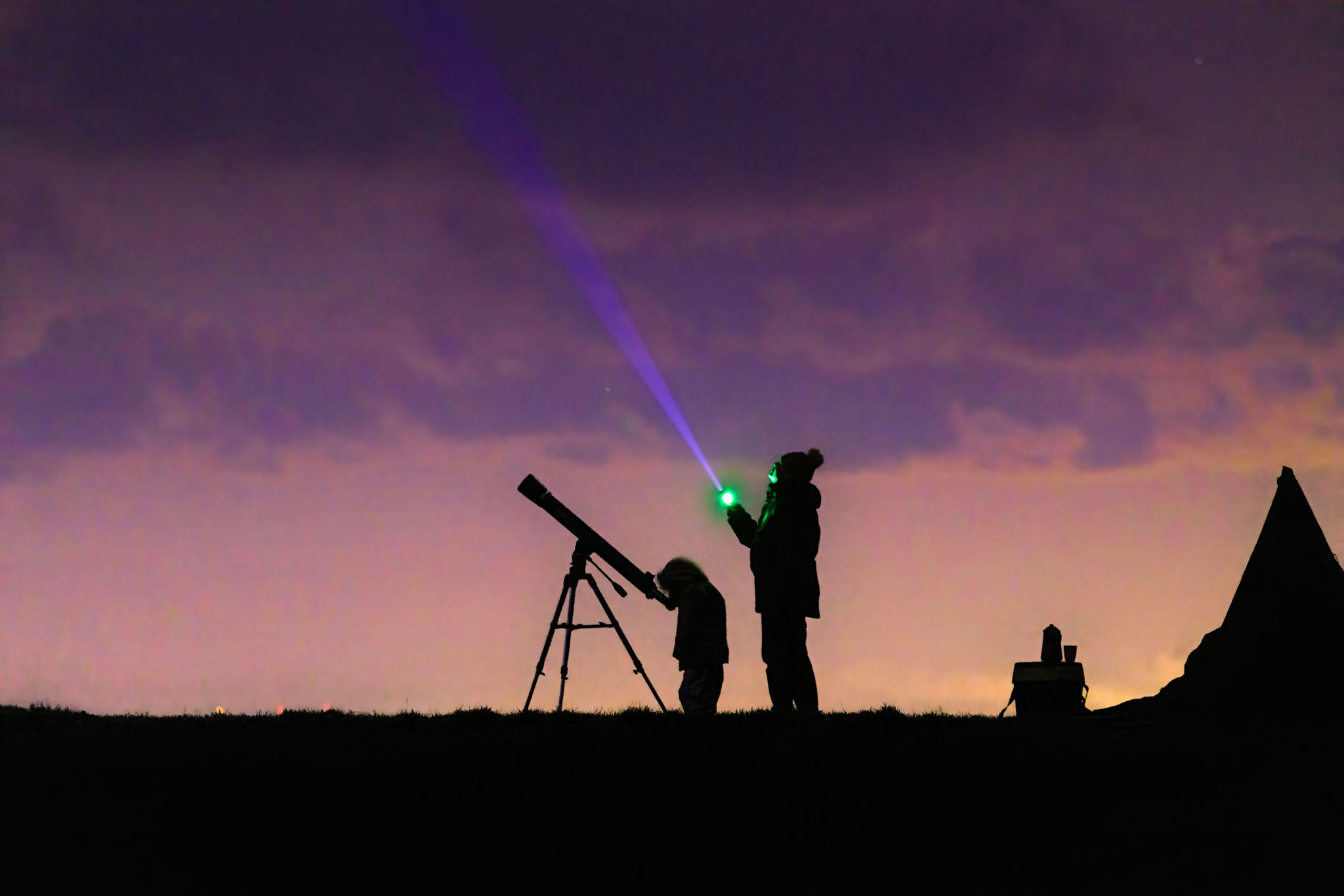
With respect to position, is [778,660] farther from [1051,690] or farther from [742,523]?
[1051,690]

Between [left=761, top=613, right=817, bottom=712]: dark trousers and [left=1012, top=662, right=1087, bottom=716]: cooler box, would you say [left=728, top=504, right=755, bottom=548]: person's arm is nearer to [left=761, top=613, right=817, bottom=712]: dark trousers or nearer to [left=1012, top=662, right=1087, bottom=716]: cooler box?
[left=761, top=613, right=817, bottom=712]: dark trousers

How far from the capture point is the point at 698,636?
843 inches

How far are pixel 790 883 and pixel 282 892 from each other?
176 inches

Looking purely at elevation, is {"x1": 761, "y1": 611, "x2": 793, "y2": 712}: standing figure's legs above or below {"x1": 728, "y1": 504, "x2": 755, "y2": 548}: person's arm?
below

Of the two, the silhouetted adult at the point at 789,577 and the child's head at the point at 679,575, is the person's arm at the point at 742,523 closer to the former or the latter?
the silhouetted adult at the point at 789,577

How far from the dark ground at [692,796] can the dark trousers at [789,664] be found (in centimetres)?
216

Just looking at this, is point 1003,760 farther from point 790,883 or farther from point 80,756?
point 80,756

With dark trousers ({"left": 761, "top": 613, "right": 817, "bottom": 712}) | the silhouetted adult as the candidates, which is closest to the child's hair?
the silhouetted adult

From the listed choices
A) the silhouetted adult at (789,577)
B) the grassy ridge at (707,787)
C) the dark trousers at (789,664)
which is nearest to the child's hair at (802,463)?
the silhouetted adult at (789,577)

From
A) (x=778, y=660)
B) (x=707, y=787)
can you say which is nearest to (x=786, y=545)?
(x=778, y=660)

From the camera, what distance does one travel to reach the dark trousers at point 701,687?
70.8ft

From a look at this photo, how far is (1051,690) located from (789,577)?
446cm

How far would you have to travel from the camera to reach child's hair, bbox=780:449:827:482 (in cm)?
2052

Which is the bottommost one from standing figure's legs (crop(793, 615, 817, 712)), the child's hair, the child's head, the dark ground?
the dark ground
